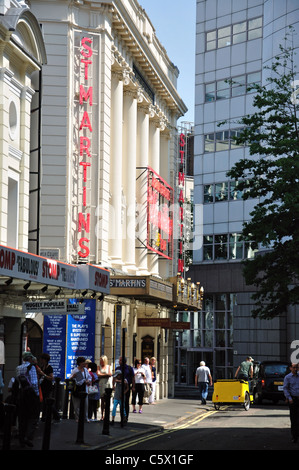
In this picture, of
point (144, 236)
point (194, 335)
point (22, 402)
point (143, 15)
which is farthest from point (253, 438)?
point (194, 335)

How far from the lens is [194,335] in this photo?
61688 millimetres

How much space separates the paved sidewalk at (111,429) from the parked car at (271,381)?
12.4 ft

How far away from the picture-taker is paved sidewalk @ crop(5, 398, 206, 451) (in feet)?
61.9

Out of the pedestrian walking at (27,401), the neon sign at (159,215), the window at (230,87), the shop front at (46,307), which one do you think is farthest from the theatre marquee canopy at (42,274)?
the window at (230,87)

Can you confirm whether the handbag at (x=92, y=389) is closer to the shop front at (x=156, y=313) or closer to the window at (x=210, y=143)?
the shop front at (x=156, y=313)

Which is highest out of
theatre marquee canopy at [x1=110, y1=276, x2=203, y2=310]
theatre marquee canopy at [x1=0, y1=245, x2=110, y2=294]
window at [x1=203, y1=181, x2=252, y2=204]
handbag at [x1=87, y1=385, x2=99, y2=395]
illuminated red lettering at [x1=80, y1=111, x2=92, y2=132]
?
window at [x1=203, y1=181, x2=252, y2=204]

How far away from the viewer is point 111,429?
23250mm

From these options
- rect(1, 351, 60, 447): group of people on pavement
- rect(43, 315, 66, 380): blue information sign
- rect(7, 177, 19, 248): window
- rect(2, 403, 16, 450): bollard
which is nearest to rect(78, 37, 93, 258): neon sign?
rect(43, 315, 66, 380): blue information sign

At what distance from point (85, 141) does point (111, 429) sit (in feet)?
41.3

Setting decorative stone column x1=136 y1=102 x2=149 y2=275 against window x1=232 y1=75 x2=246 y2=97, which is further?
window x1=232 y1=75 x2=246 y2=97

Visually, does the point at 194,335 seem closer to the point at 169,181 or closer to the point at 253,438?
the point at 169,181

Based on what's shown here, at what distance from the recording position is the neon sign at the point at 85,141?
106 feet

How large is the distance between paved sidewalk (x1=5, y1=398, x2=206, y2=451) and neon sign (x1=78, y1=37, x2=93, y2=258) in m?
6.34

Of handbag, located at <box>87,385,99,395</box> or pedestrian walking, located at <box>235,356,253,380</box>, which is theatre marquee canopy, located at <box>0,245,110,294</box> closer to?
handbag, located at <box>87,385,99,395</box>
